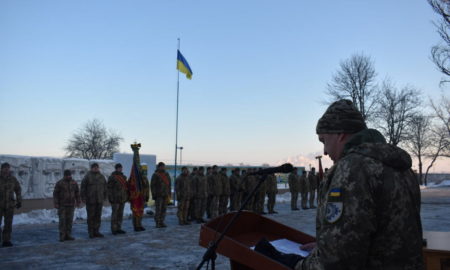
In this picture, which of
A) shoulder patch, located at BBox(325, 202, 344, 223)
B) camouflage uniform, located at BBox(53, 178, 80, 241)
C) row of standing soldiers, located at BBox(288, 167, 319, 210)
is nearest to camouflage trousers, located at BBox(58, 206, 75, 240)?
camouflage uniform, located at BBox(53, 178, 80, 241)

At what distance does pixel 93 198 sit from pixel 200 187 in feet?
16.3

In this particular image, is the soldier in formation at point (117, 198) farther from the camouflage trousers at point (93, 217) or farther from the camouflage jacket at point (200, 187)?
the camouflage jacket at point (200, 187)

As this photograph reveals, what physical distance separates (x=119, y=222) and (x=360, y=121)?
35.0ft

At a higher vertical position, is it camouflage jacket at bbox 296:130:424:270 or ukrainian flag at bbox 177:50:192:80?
ukrainian flag at bbox 177:50:192:80

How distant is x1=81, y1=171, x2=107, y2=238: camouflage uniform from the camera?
11.0m

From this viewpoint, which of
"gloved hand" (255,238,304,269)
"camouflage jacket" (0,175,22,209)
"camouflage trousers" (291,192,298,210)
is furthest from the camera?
"camouflage trousers" (291,192,298,210)

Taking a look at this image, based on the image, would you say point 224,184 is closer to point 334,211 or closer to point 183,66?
point 183,66

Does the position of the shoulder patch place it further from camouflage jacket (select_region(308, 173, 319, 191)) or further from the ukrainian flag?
the ukrainian flag

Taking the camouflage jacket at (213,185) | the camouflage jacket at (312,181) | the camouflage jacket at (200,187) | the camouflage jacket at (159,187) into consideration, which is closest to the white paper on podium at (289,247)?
the camouflage jacket at (159,187)

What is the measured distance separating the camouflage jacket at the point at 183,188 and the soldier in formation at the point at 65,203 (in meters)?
4.26

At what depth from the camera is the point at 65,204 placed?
10.5 m

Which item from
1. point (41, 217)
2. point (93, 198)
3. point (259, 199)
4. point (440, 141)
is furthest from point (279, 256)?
point (440, 141)

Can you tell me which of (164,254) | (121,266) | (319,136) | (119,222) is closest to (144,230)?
(119,222)

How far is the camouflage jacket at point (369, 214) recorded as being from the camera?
5.65 ft
